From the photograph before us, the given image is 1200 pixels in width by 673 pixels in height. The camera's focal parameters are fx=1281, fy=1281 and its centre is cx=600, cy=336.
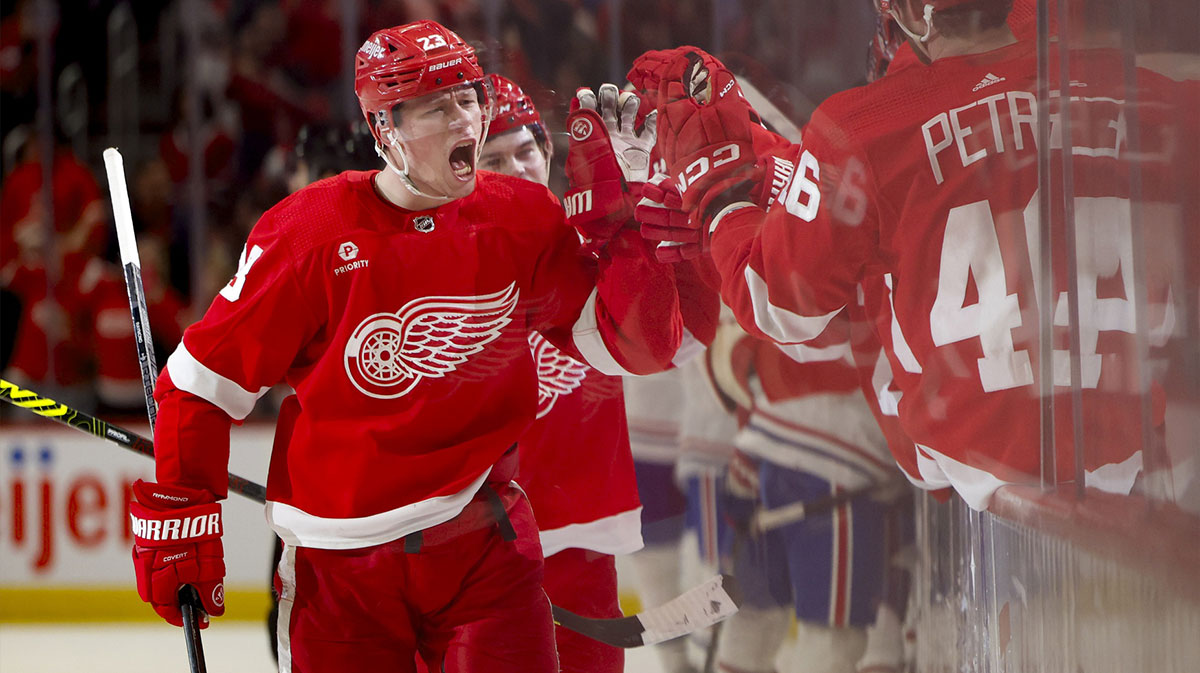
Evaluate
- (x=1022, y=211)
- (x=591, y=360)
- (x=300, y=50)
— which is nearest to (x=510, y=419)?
(x=591, y=360)

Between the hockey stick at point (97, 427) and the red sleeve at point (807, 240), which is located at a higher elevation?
the red sleeve at point (807, 240)

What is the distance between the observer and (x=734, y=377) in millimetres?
1406

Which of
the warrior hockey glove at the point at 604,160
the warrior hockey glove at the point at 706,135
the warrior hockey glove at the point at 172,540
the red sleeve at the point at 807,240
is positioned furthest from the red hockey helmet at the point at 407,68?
the warrior hockey glove at the point at 172,540

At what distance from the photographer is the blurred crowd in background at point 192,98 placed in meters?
1.29

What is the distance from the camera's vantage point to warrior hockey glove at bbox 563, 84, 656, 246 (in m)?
1.37

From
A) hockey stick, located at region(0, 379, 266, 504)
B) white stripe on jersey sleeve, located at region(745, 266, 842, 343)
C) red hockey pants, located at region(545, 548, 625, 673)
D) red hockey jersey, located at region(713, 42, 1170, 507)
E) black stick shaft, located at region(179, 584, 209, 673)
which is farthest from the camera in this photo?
hockey stick, located at region(0, 379, 266, 504)

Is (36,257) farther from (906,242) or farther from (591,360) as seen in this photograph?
(906,242)

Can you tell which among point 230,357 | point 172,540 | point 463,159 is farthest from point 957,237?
point 172,540

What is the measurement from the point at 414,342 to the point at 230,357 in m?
0.21

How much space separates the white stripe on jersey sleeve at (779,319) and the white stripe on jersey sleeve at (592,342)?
0.23m

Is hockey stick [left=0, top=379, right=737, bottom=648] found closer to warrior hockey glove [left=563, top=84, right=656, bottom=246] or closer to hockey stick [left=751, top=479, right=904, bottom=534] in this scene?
hockey stick [left=751, top=479, right=904, bottom=534]

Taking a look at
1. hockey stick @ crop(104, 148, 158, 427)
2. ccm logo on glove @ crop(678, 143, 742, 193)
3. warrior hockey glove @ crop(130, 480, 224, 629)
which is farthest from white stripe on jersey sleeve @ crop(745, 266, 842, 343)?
hockey stick @ crop(104, 148, 158, 427)

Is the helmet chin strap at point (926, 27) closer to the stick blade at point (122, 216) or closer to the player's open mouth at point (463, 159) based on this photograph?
the player's open mouth at point (463, 159)

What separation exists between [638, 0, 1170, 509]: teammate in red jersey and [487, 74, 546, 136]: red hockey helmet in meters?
0.31
